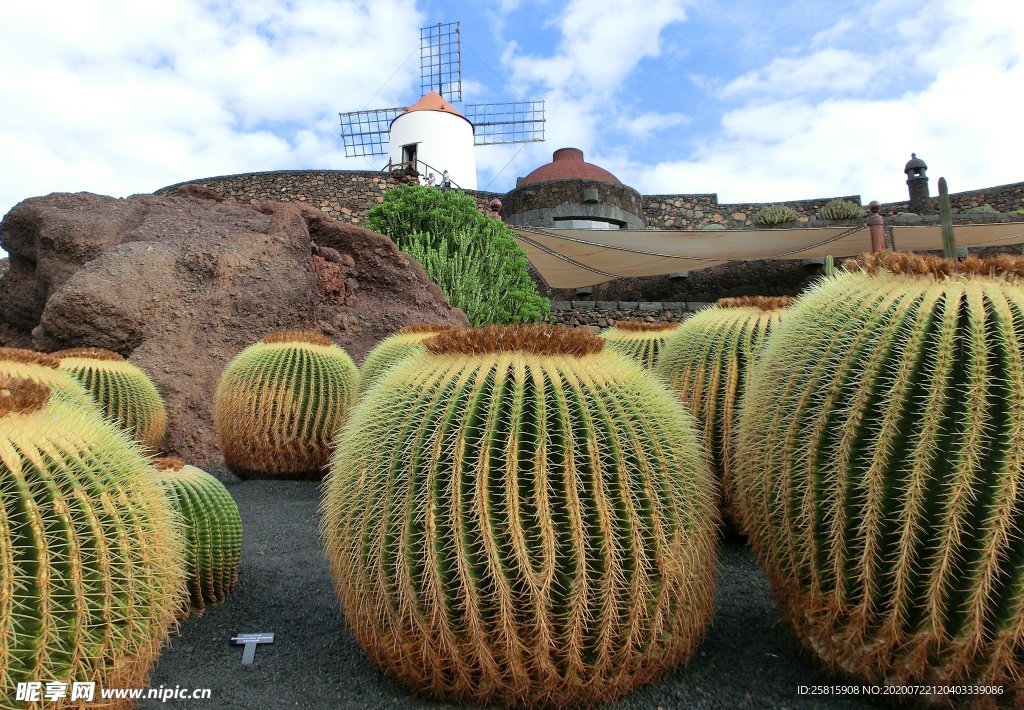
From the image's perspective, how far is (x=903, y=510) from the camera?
181 centimetres

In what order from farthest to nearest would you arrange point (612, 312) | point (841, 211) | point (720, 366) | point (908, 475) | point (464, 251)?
point (841, 211) < point (612, 312) < point (464, 251) < point (720, 366) < point (908, 475)

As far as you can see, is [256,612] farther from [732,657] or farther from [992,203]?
[992,203]

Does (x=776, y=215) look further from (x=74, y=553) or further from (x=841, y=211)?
(x=74, y=553)

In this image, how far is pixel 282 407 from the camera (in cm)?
527

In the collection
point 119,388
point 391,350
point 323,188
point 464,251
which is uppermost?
point 323,188

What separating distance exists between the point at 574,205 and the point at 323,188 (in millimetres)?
7474

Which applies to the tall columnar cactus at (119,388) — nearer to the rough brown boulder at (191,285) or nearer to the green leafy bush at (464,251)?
the rough brown boulder at (191,285)

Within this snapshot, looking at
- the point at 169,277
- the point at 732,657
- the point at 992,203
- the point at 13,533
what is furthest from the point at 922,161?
the point at 13,533

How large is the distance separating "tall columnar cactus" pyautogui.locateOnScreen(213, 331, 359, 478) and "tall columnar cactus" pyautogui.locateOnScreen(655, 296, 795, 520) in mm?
2801

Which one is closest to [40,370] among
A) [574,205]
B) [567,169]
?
[574,205]

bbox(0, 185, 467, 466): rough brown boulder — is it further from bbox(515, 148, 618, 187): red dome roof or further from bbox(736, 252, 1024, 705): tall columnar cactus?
bbox(515, 148, 618, 187): red dome roof

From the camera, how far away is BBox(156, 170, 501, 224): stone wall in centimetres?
2019

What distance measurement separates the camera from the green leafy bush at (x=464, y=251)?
10.6 meters

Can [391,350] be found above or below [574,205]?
below
